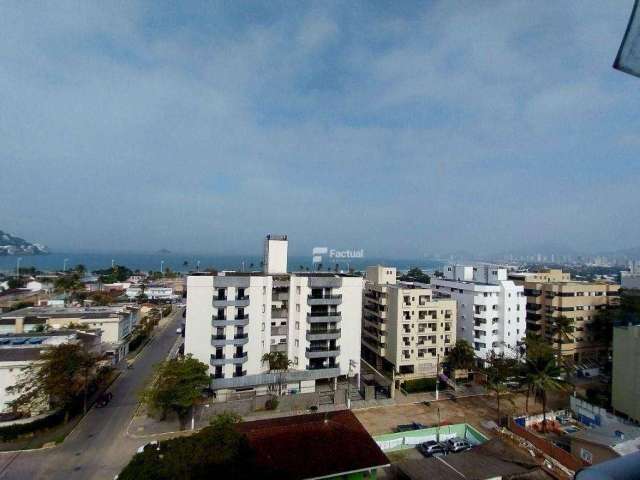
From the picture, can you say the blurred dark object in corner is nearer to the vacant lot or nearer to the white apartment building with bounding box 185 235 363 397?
the vacant lot

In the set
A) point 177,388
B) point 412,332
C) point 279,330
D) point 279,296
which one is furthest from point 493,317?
point 177,388

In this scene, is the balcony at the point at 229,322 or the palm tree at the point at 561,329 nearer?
A: the balcony at the point at 229,322

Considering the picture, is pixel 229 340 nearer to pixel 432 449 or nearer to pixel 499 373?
pixel 432 449

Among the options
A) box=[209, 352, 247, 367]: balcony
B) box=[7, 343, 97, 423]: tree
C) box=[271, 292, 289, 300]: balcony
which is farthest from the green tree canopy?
box=[271, 292, 289, 300]: balcony

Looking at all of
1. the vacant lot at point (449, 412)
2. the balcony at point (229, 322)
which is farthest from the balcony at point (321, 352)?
the balcony at point (229, 322)

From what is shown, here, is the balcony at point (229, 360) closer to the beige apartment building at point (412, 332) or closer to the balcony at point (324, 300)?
the balcony at point (324, 300)

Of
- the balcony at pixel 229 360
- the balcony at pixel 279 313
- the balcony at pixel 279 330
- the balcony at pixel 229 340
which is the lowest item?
the balcony at pixel 229 360
